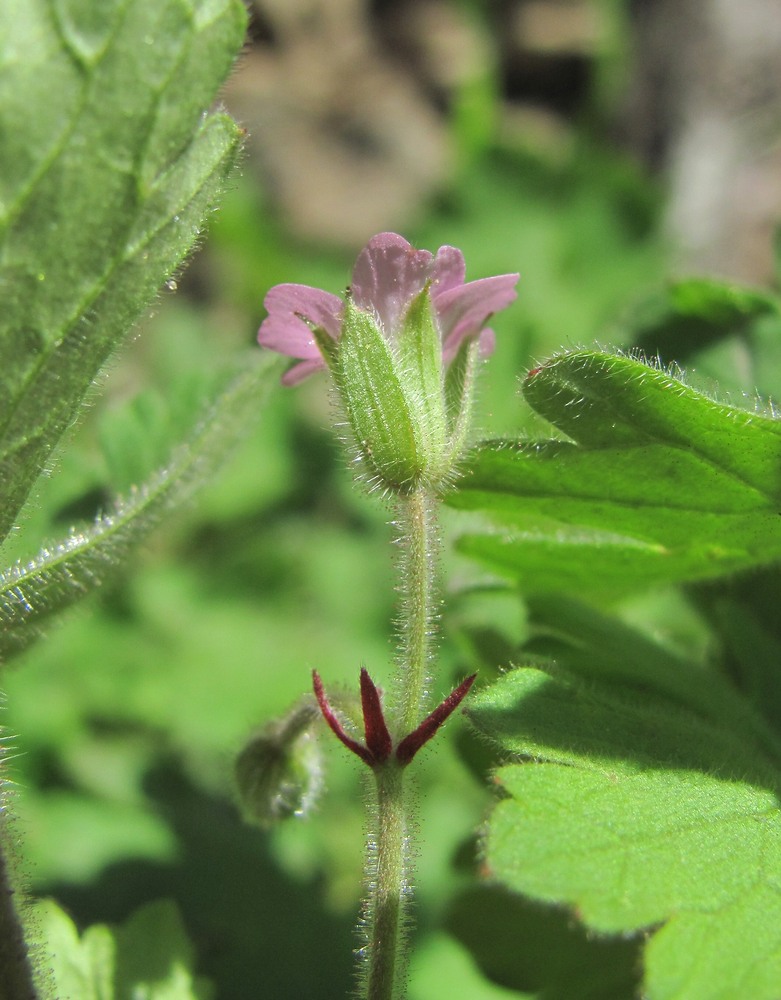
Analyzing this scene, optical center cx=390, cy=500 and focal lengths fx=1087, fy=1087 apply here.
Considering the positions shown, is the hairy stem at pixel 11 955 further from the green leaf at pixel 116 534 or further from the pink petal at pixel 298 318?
the pink petal at pixel 298 318

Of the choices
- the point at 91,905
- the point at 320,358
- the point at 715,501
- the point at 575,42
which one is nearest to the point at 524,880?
the point at 715,501

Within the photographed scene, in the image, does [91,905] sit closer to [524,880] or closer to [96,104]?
[524,880]

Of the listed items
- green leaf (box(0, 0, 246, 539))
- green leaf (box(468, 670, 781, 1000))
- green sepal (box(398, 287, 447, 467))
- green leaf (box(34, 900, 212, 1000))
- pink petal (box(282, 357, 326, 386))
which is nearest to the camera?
green leaf (box(0, 0, 246, 539))

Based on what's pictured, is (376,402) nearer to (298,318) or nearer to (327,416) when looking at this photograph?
(298,318)

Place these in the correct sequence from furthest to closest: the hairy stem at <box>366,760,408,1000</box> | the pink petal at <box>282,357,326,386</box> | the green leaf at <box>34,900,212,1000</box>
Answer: the green leaf at <box>34,900,212,1000</box> → the pink petal at <box>282,357,326,386</box> → the hairy stem at <box>366,760,408,1000</box>

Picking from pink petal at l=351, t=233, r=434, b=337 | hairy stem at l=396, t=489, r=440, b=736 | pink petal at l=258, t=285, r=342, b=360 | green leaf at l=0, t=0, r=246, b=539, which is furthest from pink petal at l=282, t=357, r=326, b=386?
green leaf at l=0, t=0, r=246, b=539

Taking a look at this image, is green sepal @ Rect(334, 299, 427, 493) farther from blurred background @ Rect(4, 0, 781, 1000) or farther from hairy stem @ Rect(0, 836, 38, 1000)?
hairy stem @ Rect(0, 836, 38, 1000)
